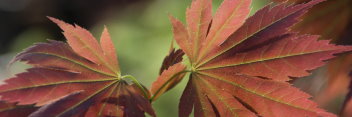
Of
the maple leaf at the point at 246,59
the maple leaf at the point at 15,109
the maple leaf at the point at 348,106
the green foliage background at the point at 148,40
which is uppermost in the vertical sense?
the green foliage background at the point at 148,40

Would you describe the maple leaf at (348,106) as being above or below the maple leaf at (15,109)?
below

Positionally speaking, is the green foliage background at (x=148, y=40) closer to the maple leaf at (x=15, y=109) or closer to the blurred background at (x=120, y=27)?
the blurred background at (x=120, y=27)

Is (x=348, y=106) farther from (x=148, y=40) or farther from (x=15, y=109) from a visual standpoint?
(x=148, y=40)

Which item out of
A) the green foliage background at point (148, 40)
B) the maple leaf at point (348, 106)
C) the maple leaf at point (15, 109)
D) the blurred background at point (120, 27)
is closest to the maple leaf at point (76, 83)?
the maple leaf at point (15, 109)

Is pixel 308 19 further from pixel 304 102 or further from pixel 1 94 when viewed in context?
pixel 1 94

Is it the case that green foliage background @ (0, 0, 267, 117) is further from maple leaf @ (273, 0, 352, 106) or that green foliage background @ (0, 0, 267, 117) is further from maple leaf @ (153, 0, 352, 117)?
maple leaf @ (153, 0, 352, 117)

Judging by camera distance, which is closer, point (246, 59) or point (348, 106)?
point (246, 59)

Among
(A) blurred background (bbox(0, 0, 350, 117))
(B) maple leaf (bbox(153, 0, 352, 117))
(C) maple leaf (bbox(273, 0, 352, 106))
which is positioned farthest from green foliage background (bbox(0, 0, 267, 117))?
(B) maple leaf (bbox(153, 0, 352, 117))

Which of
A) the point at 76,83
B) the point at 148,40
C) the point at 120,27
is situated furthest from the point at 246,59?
the point at 120,27
